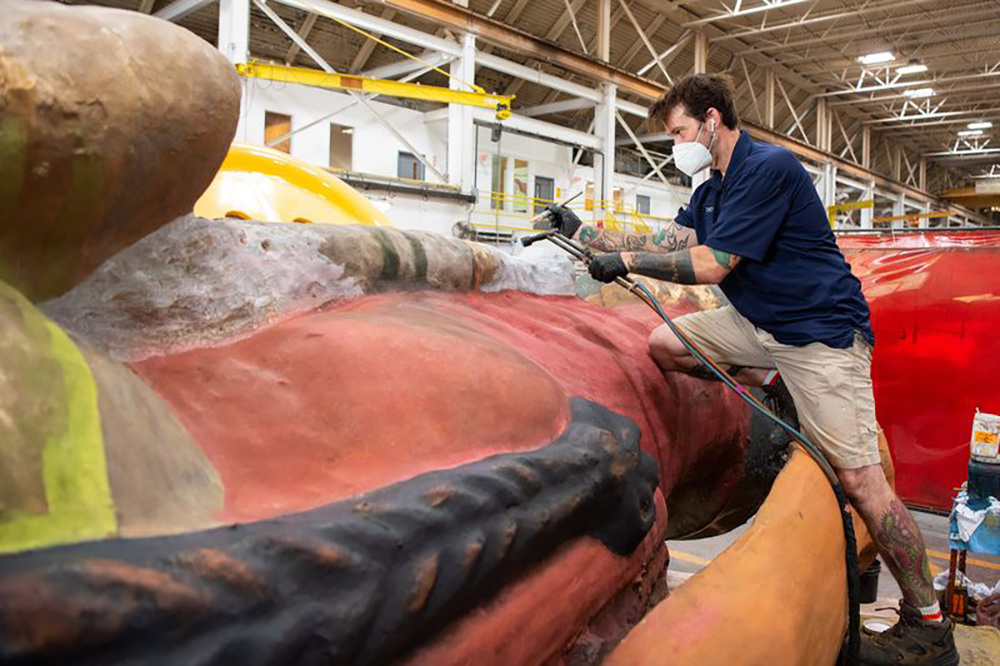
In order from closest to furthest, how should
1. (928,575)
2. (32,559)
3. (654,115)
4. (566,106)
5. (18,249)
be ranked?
(32,559), (18,249), (928,575), (654,115), (566,106)

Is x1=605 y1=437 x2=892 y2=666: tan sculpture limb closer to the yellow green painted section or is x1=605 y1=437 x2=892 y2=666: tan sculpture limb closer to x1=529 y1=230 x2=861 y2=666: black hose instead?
x1=529 y1=230 x2=861 y2=666: black hose

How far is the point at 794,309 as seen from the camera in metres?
2.23

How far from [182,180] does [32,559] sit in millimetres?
665

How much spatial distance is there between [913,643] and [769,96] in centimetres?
1836

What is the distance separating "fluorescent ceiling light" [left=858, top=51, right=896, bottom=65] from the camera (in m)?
17.8

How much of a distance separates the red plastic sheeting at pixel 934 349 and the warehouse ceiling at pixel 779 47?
7.93 metres

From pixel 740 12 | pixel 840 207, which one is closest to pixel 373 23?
pixel 740 12

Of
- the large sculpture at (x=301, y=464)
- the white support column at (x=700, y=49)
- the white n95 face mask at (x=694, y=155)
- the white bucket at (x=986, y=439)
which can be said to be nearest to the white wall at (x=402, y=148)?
the white support column at (x=700, y=49)

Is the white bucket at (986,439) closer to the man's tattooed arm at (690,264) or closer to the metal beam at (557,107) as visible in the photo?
the man's tattooed arm at (690,264)

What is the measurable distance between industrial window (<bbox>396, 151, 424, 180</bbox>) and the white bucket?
11.3 m

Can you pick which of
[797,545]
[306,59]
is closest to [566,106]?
[306,59]

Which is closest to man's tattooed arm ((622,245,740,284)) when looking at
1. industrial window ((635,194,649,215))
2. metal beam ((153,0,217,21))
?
metal beam ((153,0,217,21))

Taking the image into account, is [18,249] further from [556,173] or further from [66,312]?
[556,173]

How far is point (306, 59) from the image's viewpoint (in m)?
13.8
